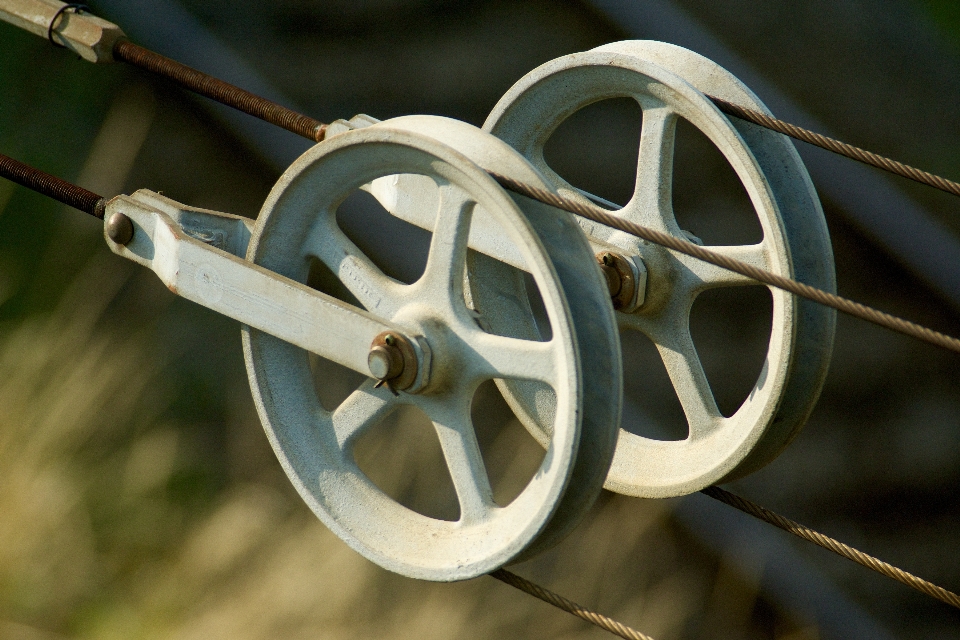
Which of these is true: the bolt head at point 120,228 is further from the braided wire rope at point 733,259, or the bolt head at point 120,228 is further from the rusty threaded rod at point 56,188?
the braided wire rope at point 733,259

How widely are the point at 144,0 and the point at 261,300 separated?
148 cm

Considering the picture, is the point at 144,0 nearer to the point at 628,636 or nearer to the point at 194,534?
the point at 194,534

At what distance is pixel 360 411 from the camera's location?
5.31ft

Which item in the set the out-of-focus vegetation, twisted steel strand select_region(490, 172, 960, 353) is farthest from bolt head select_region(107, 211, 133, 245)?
the out-of-focus vegetation

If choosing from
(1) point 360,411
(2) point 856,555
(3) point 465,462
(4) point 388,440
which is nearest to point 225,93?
(1) point 360,411

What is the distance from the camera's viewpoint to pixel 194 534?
2.57 metres

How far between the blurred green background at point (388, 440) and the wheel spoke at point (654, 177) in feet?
2.00

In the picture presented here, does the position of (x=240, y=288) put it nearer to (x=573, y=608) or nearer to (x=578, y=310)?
(x=578, y=310)

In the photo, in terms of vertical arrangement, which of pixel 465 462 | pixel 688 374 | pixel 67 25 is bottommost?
pixel 465 462

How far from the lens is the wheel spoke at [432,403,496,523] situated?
1.51 meters

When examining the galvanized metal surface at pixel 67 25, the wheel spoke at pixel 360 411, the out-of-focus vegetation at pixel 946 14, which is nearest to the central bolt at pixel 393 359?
the wheel spoke at pixel 360 411

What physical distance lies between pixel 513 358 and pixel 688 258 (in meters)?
0.38

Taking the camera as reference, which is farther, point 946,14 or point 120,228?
point 946,14

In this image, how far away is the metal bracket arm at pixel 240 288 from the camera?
152cm
